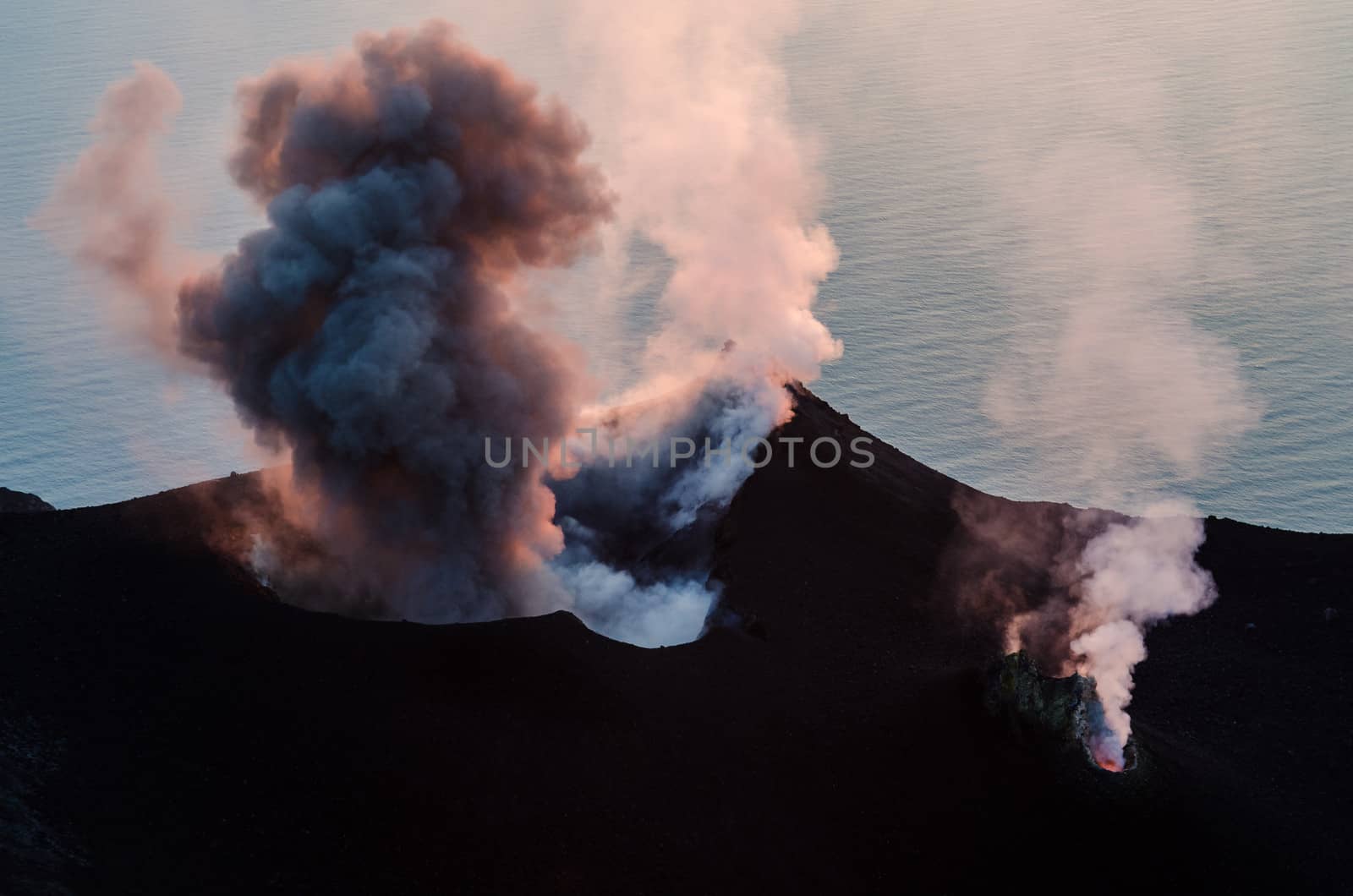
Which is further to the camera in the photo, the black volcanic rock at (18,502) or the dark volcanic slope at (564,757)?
the black volcanic rock at (18,502)

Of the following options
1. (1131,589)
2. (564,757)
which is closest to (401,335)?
(564,757)

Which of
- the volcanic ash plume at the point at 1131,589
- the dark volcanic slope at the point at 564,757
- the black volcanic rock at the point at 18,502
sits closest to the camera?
the dark volcanic slope at the point at 564,757

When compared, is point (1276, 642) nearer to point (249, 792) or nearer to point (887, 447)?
point (887, 447)

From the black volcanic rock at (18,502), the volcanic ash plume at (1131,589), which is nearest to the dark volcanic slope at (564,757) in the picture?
the volcanic ash plume at (1131,589)

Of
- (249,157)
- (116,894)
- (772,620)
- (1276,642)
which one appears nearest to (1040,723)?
(772,620)

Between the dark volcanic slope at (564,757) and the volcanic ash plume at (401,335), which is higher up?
the volcanic ash plume at (401,335)

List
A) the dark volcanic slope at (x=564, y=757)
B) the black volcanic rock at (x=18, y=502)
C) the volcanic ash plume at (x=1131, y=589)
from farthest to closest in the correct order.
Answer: the black volcanic rock at (x=18, y=502) → the volcanic ash plume at (x=1131, y=589) → the dark volcanic slope at (x=564, y=757)

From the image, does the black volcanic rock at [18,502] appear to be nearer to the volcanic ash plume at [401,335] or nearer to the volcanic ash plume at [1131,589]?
the volcanic ash plume at [401,335]
